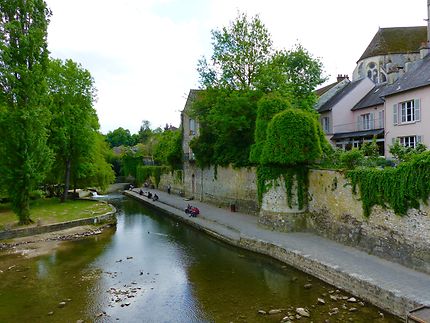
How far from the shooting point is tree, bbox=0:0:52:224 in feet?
64.4

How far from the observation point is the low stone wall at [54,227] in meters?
19.5

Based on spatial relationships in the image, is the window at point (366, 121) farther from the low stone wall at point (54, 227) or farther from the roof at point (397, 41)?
the low stone wall at point (54, 227)

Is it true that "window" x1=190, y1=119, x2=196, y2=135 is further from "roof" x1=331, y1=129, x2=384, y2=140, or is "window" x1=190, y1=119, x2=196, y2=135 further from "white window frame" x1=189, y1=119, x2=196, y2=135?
"roof" x1=331, y1=129, x2=384, y2=140

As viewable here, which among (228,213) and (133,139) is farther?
(133,139)

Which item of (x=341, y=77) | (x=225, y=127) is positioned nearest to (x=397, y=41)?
(x=341, y=77)

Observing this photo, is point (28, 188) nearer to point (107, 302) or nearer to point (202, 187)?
point (107, 302)

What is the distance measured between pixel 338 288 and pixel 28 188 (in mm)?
17471

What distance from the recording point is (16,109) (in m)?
20.1

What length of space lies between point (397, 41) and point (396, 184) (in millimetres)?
31734

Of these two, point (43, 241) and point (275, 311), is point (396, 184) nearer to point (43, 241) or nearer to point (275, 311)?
point (275, 311)

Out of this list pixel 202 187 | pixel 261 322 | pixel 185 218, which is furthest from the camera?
pixel 202 187

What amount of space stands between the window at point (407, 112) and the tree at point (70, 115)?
24075 millimetres

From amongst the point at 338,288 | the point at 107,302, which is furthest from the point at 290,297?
the point at 107,302

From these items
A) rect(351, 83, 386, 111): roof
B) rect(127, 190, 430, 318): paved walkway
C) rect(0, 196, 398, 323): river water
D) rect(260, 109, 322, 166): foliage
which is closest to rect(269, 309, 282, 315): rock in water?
rect(0, 196, 398, 323): river water
